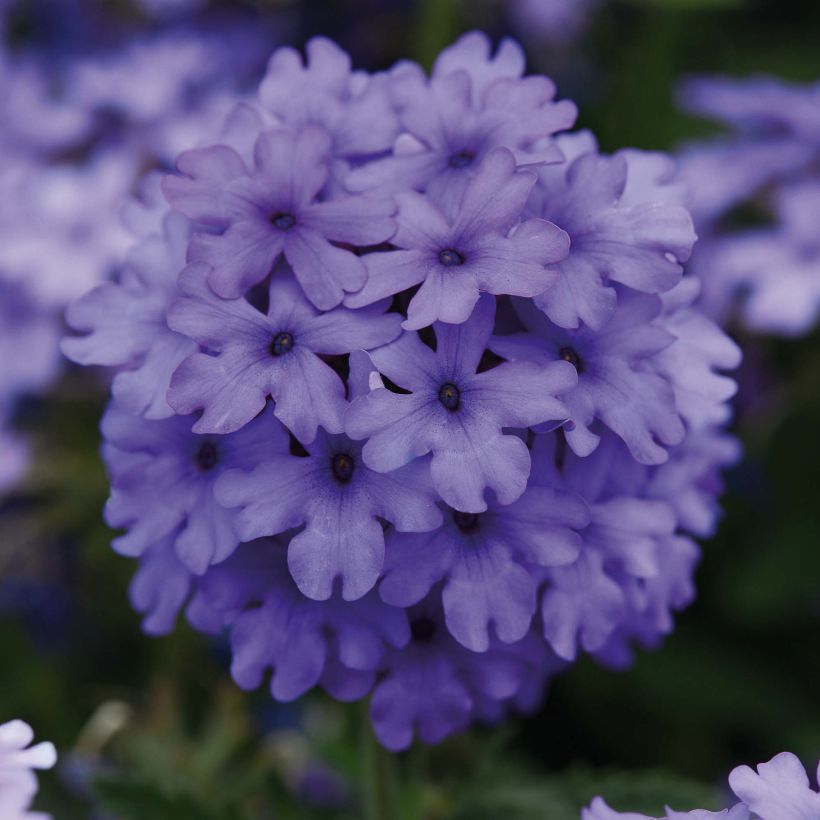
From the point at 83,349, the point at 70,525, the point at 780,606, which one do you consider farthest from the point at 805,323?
the point at 70,525

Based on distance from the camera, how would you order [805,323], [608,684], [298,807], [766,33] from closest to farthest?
[298,807] → [805,323] → [608,684] → [766,33]

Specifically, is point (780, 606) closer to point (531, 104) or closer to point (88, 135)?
point (531, 104)

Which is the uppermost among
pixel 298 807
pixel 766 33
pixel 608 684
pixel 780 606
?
pixel 766 33

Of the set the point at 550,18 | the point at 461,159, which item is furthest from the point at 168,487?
the point at 550,18

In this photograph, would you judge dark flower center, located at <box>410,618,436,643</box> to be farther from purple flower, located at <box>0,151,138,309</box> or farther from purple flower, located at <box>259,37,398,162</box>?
purple flower, located at <box>0,151,138,309</box>

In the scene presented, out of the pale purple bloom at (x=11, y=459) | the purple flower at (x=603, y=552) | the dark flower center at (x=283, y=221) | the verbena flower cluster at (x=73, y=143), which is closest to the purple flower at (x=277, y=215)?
the dark flower center at (x=283, y=221)

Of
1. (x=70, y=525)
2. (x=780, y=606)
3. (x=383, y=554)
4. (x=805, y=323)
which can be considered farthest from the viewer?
(x=70, y=525)

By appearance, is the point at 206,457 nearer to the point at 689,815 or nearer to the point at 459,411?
the point at 459,411
